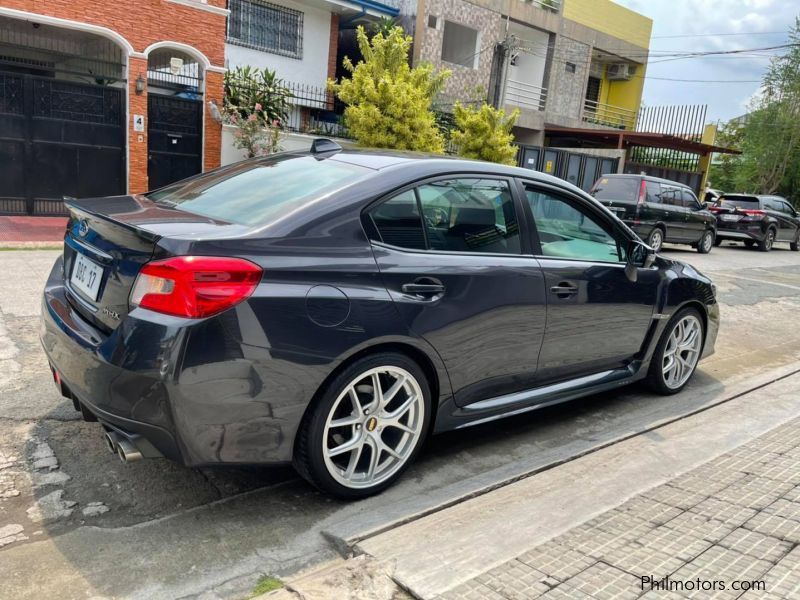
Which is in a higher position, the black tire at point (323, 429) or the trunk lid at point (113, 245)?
the trunk lid at point (113, 245)

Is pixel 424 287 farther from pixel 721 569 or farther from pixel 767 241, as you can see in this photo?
A: pixel 767 241

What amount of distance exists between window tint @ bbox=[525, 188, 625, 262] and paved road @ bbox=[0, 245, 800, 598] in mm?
1115

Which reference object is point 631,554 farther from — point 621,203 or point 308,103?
point 308,103

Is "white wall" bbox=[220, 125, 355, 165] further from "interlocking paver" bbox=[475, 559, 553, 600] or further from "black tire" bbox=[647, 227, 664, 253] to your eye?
"interlocking paver" bbox=[475, 559, 553, 600]

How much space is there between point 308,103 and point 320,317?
17865mm

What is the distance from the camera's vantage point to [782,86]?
33.2 metres

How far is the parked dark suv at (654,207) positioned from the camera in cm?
1486

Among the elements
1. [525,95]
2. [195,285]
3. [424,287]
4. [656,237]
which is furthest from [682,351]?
[525,95]

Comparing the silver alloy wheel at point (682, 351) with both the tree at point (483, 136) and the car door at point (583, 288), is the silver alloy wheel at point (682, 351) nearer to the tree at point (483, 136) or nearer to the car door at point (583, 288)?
the car door at point (583, 288)

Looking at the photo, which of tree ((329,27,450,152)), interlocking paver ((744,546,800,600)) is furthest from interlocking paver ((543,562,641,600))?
tree ((329,27,450,152))

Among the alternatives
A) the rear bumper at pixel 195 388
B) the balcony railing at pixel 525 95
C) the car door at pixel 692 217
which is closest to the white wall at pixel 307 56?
the balcony railing at pixel 525 95

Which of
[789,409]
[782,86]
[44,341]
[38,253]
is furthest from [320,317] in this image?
[782,86]

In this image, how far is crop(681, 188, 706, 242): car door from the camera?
52.8ft

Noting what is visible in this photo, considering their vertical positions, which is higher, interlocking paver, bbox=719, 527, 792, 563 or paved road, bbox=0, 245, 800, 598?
interlocking paver, bbox=719, 527, 792, 563
